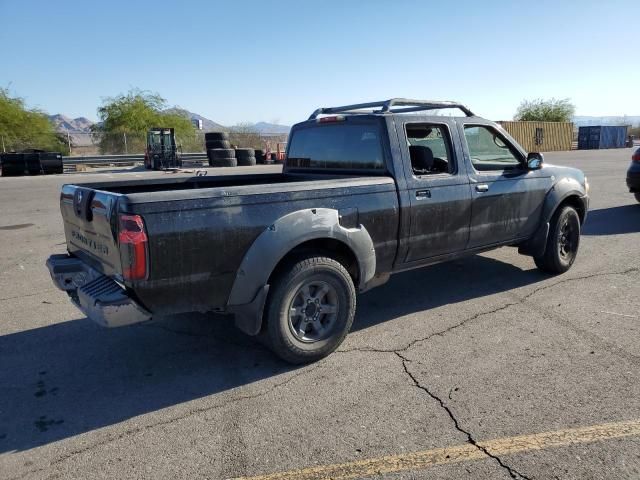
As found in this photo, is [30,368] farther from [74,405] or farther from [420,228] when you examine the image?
[420,228]

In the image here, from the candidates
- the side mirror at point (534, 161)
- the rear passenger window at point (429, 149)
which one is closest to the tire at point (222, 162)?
the side mirror at point (534, 161)

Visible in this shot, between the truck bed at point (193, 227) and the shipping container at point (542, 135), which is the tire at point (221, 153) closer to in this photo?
the shipping container at point (542, 135)

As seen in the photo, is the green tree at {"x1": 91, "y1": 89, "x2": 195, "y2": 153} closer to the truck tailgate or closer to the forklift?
the forklift

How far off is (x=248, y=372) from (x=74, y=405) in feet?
3.89

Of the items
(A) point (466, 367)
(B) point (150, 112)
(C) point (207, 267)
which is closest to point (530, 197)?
(A) point (466, 367)

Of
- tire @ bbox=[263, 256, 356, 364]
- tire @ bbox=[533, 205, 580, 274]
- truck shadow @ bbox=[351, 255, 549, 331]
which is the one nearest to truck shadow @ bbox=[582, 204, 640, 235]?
tire @ bbox=[533, 205, 580, 274]

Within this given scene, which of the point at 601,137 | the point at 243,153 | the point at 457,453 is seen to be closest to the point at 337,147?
the point at 457,453

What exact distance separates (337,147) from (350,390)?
95.1 inches

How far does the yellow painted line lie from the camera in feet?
8.25

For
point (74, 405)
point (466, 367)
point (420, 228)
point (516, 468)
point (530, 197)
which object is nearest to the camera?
point (516, 468)

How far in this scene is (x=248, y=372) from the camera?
12.0 feet

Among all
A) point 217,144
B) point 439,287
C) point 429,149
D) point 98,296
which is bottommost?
point 439,287

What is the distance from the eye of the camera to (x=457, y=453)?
8.71 ft

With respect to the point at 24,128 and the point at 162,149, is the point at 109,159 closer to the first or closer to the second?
the point at 162,149
